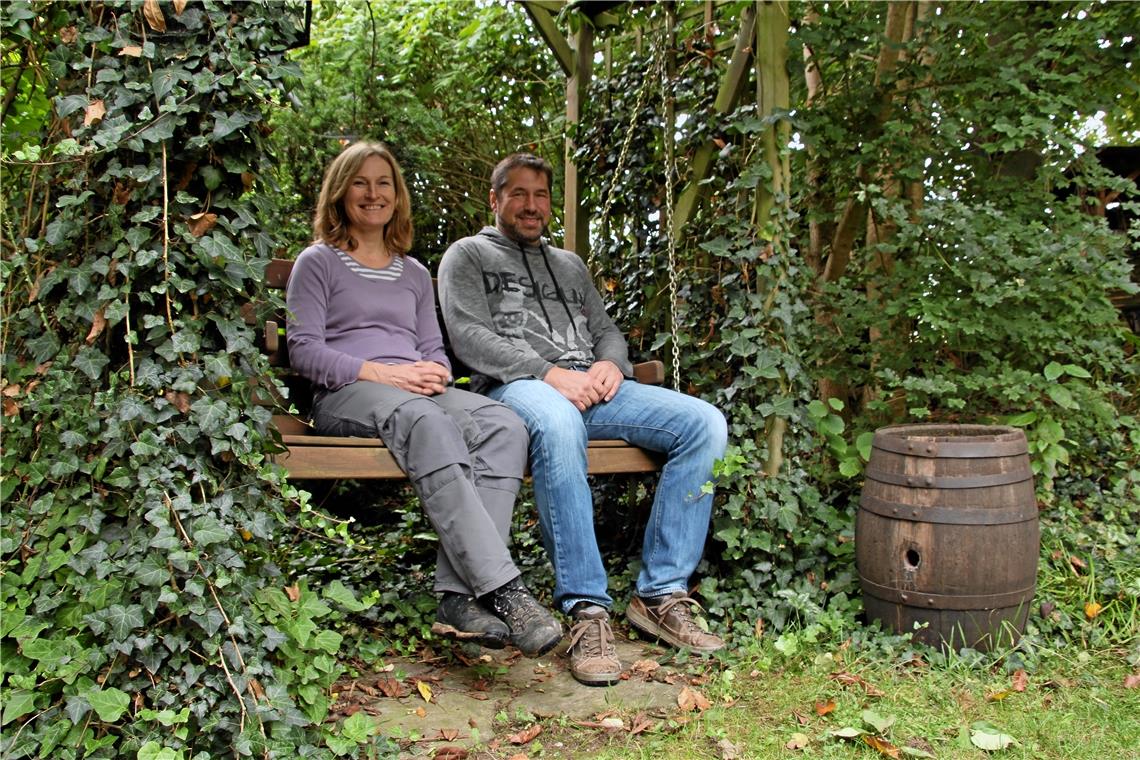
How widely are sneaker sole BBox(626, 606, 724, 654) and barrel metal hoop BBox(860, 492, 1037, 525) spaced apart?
648 mm

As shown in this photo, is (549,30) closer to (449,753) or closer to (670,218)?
(670,218)

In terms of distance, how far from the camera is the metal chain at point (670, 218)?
310 cm

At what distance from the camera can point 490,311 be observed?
301 cm

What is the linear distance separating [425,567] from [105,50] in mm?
2223

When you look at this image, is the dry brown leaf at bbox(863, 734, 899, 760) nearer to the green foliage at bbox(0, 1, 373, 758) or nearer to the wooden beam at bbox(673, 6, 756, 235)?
the green foliage at bbox(0, 1, 373, 758)

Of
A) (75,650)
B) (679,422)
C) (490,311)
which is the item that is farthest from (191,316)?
(679,422)

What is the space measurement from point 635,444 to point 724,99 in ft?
4.25

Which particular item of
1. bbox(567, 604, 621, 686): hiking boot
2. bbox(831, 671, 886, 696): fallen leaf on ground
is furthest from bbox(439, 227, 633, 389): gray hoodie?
bbox(831, 671, 886, 696): fallen leaf on ground

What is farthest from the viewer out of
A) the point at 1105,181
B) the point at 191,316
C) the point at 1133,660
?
the point at 1105,181

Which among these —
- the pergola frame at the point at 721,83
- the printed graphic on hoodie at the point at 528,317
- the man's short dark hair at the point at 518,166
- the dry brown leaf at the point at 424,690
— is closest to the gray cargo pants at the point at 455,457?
the dry brown leaf at the point at 424,690

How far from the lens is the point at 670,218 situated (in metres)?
3.20

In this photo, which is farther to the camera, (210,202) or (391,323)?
(391,323)

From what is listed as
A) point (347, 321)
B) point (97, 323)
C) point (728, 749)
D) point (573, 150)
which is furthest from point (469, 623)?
point (573, 150)

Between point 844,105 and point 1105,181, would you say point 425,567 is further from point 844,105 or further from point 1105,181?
point 1105,181
